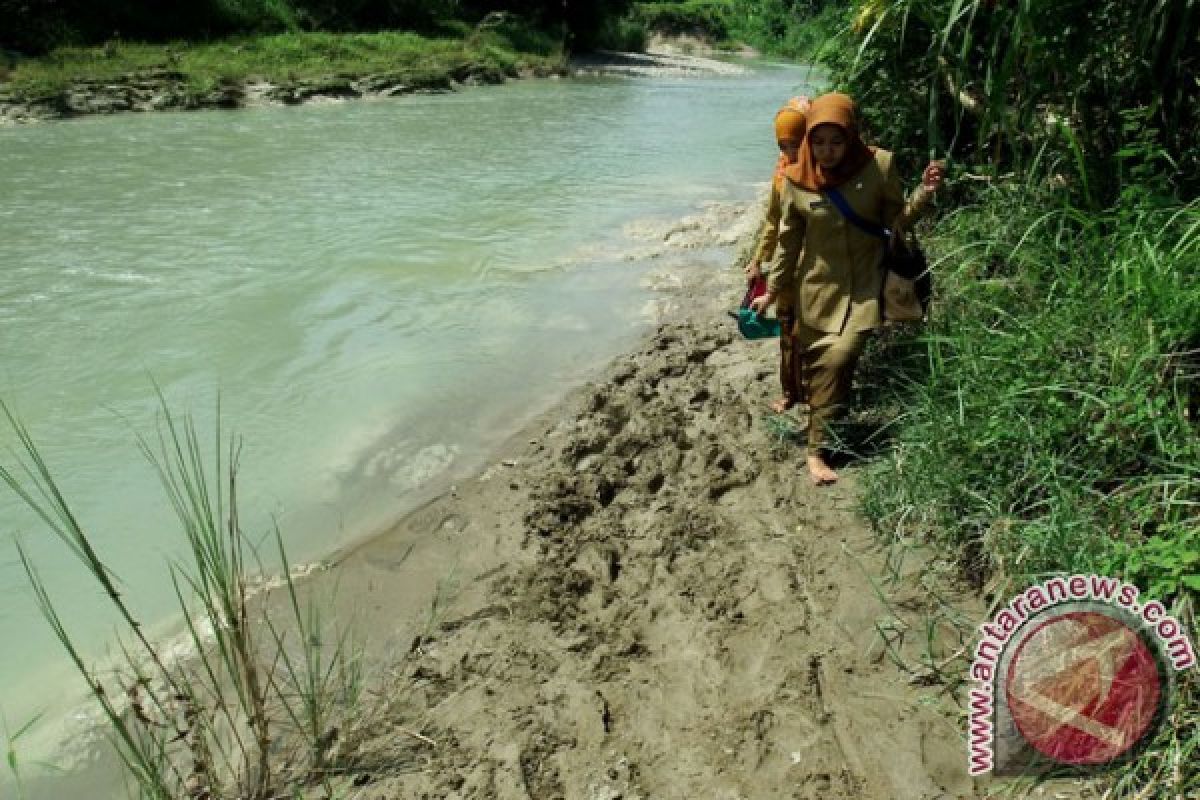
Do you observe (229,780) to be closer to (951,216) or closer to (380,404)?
(380,404)

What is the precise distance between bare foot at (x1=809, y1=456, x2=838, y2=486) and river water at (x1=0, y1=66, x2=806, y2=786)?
1.73 metres

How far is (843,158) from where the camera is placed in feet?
9.68

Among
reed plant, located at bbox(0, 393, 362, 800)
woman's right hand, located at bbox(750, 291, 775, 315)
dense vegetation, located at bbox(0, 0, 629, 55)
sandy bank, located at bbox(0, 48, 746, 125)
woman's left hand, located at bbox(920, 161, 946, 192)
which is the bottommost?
reed plant, located at bbox(0, 393, 362, 800)

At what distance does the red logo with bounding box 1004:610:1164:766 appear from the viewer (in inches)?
70.2

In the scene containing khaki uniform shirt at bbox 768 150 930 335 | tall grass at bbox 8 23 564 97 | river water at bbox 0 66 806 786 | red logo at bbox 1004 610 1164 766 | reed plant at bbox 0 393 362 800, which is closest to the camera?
red logo at bbox 1004 610 1164 766

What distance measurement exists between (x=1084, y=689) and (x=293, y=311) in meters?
5.49

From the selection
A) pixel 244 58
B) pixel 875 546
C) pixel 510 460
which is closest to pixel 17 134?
pixel 244 58

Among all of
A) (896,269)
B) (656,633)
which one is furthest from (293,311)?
(896,269)

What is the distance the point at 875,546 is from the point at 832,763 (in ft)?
2.86

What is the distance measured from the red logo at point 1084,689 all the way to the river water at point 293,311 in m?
2.61

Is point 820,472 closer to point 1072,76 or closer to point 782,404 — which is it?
point 782,404

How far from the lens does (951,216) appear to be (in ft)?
13.2

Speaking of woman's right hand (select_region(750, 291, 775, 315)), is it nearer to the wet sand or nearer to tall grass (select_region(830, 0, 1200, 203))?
the wet sand

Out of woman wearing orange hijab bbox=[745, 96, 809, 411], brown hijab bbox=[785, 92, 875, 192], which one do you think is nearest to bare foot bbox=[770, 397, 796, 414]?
woman wearing orange hijab bbox=[745, 96, 809, 411]
